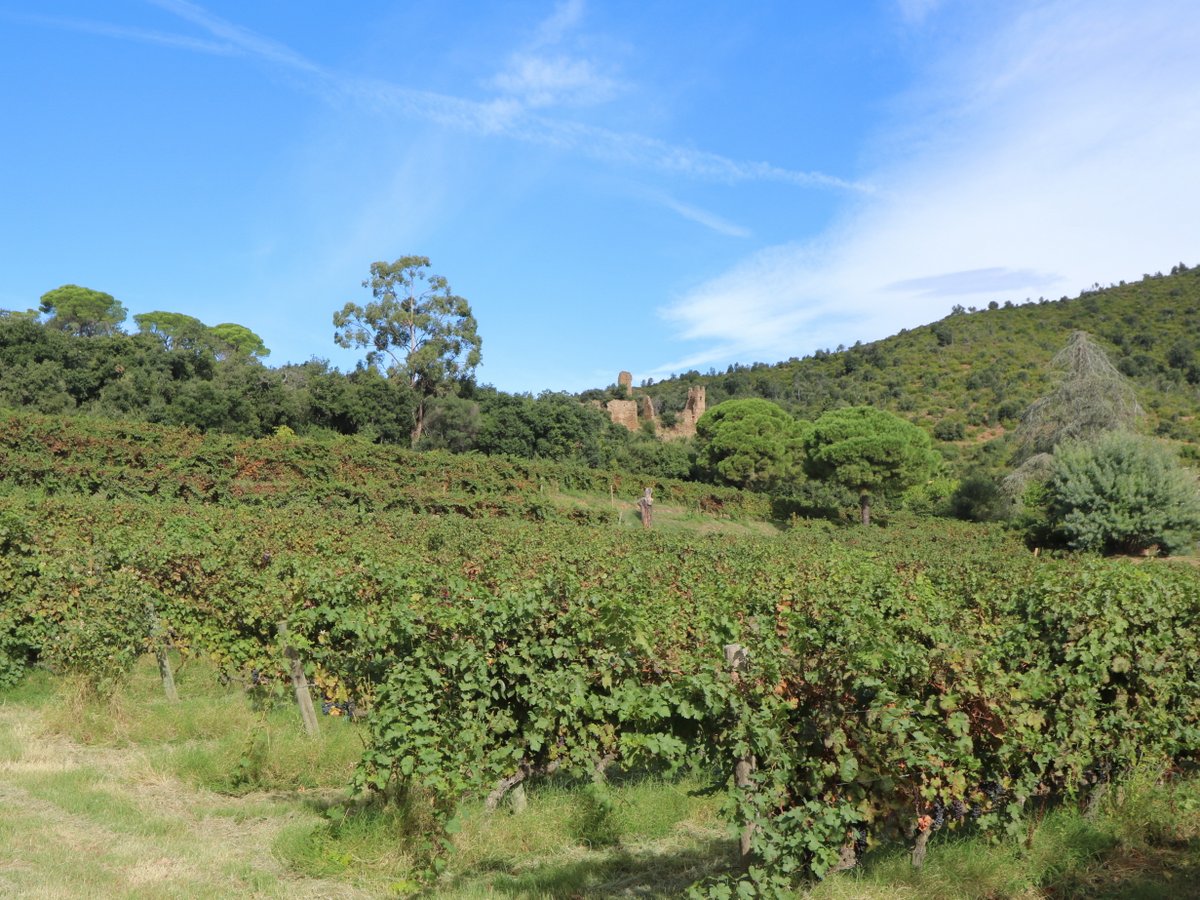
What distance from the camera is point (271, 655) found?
26.0ft

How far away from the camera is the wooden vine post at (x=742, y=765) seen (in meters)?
3.61

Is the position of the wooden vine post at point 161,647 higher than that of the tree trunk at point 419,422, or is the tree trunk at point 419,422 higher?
the tree trunk at point 419,422

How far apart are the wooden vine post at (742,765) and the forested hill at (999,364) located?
166 ft

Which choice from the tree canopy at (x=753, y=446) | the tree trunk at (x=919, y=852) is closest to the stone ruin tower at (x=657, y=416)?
the tree canopy at (x=753, y=446)

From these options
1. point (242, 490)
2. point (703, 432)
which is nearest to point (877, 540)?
point (242, 490)

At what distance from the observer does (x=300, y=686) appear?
674 cm

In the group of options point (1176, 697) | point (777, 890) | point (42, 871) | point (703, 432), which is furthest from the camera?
point (703, 432)

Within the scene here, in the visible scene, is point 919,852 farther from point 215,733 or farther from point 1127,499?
point 1127,499

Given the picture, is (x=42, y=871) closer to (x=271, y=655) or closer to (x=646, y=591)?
(x=271, y=655)

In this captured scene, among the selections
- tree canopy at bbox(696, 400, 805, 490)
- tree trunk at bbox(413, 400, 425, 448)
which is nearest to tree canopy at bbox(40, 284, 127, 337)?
tree trunk at bbox(413, 400, 425, 448)

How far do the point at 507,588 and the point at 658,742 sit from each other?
1.58 meters

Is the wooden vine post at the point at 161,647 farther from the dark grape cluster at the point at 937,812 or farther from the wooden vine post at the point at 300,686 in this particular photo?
the dark grape cluster at the point at 937,812

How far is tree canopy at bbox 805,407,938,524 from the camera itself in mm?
34594

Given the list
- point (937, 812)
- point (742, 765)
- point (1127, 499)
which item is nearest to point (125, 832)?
point (742, 765)
